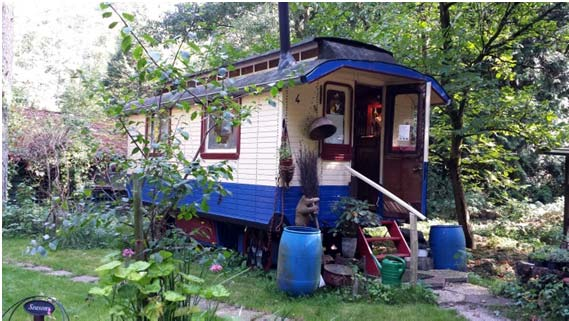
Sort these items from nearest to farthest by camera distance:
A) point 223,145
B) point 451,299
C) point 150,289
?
1. point 150,289
2. point 451,299
3. point 223,145

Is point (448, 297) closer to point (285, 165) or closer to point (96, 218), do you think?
point (285, 165)

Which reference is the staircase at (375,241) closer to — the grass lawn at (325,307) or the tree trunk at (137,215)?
the grass lawn at (325,307)

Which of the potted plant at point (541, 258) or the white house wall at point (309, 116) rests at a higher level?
the white house wall at point (309, 116)

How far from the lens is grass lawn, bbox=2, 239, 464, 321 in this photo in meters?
4.15

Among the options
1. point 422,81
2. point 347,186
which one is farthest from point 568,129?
point 347,186

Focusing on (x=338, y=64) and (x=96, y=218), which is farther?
(x=338, y=64)

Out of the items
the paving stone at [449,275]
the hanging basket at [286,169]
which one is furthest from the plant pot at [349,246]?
the hanging basket at [286,169]

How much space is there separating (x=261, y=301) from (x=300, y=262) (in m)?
0.53

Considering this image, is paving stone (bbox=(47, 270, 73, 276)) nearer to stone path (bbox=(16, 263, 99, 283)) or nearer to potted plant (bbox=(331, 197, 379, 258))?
stone path (bbox=(16, 263, 99, 283))

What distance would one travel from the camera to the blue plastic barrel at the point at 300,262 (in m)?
4.68

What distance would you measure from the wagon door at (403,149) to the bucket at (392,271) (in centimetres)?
135

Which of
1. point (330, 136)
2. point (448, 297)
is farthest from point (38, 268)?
point (448, 297)

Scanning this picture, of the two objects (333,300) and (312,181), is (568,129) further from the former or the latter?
(333,300)

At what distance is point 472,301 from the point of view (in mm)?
4770
